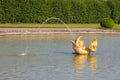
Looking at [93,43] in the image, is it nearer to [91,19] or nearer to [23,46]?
[23,46]

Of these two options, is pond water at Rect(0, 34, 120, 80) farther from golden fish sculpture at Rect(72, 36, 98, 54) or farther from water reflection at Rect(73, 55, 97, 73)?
golden fish sculpture at Rect(72, 36, 98, 54)

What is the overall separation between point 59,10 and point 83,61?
975 inches

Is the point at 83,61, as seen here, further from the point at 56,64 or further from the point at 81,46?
the point at 81,46

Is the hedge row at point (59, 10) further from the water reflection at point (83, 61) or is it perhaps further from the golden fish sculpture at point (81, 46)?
the water reflection at point (83, 61)

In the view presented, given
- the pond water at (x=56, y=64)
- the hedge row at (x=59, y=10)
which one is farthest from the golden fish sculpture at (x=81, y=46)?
the hedge row at (x=59, y=10)

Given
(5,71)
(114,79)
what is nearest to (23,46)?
(5,71)

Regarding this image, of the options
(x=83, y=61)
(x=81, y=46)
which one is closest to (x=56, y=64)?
(x=83, y=61)

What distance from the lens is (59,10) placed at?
133ft

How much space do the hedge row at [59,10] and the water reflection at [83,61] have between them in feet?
69.4

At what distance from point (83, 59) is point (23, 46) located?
5.49m

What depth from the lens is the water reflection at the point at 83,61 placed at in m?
14.2

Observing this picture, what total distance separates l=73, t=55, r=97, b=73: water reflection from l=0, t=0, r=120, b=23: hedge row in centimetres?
2116

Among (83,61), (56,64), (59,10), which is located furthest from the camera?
(59,10)

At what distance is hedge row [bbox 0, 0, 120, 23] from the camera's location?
38281mm
